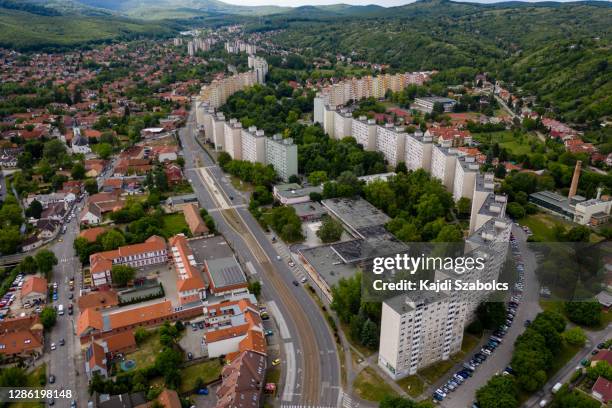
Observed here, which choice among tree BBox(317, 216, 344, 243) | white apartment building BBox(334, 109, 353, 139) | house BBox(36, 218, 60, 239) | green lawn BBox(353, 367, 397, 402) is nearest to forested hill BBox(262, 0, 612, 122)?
white apartment building BBox(334, 109, 353, 139)

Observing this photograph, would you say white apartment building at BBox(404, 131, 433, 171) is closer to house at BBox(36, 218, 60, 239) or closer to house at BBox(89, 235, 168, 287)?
house at BBox(89, 235, 168, 287)

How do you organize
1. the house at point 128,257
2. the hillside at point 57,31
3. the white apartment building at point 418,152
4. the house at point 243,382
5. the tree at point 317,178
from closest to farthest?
the house at point 243,382
the house at point 128,257
the tree at point 317,178
the white apartment building at point 418,152
the hillside at point 57,31

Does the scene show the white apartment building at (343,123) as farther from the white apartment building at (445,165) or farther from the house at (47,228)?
the house at (47,228)

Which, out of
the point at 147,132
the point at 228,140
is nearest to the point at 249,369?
the point at 228,140

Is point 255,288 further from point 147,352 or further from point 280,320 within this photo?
point 147,352

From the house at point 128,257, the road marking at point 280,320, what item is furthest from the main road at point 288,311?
the house at point 128,257
